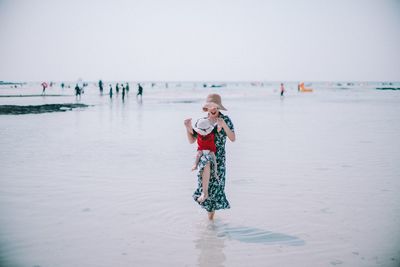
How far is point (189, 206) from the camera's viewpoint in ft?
21.4

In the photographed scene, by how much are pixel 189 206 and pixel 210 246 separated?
1.67 metres

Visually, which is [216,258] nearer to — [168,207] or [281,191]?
[168,207]

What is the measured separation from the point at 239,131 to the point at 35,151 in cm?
819

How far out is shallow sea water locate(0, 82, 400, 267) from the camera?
4.68 m

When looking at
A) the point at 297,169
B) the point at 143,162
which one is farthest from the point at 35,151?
the point at 297,169

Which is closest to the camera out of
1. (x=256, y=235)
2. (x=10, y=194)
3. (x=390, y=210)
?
(x=256, y=235)

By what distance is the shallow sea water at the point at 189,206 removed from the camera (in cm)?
468

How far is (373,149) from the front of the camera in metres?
11.7

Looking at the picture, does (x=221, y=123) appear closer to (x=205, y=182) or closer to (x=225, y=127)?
(x=225, y=127)

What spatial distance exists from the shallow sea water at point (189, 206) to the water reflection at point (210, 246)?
1 cm

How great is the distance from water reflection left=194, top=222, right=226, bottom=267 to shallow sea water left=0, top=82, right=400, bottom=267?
0.04ft

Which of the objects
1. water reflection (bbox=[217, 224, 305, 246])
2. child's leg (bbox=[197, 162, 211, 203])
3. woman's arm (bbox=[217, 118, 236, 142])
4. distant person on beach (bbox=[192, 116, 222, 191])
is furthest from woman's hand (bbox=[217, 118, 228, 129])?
water reflection (bbox=[217, 224, 305, 246])

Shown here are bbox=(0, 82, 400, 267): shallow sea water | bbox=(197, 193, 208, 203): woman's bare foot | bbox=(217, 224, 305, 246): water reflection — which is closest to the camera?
bbox=(0, 82, 400, 267): shallow sea water

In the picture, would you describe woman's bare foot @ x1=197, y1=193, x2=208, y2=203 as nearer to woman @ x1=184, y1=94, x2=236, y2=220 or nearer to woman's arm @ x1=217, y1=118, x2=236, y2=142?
woman @ x1=184, y1=94, x2=236, y2=220
